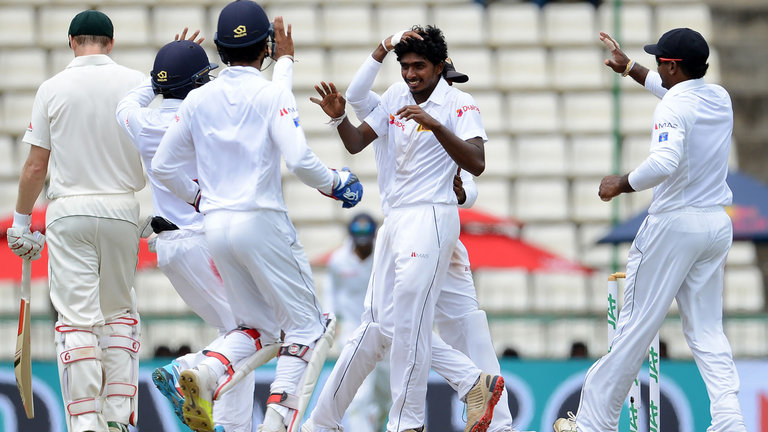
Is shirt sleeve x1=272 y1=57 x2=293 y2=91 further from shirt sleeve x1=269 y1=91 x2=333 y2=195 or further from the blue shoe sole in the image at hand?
the blue shoe sole

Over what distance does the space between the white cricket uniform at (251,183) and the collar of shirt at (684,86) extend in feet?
6.51

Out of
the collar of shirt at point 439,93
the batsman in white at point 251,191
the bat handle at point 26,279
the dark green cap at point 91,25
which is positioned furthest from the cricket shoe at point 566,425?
the dark green cap at point 91,25

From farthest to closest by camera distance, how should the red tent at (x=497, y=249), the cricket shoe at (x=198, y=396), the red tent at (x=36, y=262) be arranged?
1. the red tent at (x=497, y=249)
2. the red tent at (x=36, y=262)
3. the cricket shoe at (x=198, y=396)

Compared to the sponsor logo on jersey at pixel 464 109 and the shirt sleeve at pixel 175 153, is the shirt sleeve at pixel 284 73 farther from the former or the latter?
the sponsor logo on jersey at pixel 464 109

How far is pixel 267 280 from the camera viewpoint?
647cm

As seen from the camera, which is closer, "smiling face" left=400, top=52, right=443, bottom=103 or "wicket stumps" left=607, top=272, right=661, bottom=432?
"smiling face" left=400, top=52, right=443, bottom=103

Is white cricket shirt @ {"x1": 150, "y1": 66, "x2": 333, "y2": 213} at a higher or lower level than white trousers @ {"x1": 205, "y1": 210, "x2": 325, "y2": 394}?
higher

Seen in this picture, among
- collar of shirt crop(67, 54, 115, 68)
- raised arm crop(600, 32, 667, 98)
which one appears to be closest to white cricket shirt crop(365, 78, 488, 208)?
raised arm crop(600, 32, 667, 98)

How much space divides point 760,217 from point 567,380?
8.75ft

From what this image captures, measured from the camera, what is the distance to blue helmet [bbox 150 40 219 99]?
23.4 ft

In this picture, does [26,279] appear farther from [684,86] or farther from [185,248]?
[684,86]

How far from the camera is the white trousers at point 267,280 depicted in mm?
6414

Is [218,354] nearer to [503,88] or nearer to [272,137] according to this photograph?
[272,137]

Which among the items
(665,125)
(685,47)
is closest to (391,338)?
(665,125)
